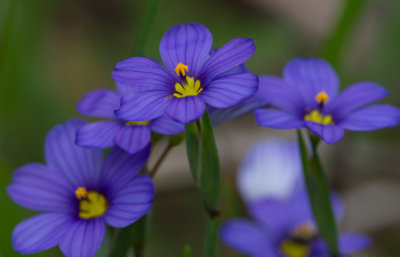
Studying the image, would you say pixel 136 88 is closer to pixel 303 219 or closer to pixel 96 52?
pixel 303 219

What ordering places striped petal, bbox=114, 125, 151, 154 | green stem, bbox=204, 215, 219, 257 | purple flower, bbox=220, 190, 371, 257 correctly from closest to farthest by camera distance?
1. striped petal, bbox=114, 125, 151, 154
2. green stem, bbox=204, 215, 219, 257
3. purple flower, bbox=220, 190, 371, 257

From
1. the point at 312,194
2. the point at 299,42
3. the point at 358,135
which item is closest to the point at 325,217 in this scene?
the point at 312,194

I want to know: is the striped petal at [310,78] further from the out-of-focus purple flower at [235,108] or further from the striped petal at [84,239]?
the striped petal at [84,239]

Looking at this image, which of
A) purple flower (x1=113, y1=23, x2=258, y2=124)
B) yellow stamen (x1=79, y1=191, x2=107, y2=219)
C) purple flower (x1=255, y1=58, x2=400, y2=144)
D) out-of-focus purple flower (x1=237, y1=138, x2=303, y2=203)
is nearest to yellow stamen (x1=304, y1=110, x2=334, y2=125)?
purple flower (x1=255, y1=58, x2=400, y2=144)

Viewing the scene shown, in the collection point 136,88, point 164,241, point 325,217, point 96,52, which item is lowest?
point 164,241

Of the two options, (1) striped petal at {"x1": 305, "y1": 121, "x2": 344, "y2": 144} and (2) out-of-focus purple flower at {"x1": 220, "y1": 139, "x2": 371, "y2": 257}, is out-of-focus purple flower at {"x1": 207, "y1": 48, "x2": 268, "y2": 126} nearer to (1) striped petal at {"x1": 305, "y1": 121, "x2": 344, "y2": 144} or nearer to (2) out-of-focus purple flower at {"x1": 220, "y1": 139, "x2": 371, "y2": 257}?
(1) striped petal at {"x1": 305, "y1": 121, "x2": 344, "y2": 144}

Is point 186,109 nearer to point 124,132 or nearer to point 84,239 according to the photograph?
point 124,132
